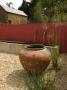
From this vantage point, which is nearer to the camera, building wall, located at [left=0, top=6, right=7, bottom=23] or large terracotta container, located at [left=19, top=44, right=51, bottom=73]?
large terracotta container, located at [left=19, top=44, right=51, bottom=73]

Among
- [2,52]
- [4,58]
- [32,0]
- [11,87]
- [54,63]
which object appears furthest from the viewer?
[32,0]

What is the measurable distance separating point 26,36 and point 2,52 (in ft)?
5.52

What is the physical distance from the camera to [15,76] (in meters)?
8.15

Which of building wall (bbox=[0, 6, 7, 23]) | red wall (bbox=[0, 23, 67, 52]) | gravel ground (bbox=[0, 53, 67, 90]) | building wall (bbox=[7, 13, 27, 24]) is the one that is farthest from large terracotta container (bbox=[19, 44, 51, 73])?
building wall (bbox=[7, 13, 27, 24])

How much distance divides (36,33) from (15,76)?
5.86m

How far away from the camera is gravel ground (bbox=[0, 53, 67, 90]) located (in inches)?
276

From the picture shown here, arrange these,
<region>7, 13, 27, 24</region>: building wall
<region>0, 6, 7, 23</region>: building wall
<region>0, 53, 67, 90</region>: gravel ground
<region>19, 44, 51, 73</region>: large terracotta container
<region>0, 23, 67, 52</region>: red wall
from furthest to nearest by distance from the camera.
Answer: <region>7, 13, 27, 24</region>: building wall < <region>0, 6, 7, 23</region>: building wall < <region>0, 23, 67, 52</region>: red wall < <region>19, 44, 51, 73</region>: large terracotta container < <region>0, 53, 67, 90</region>: gravel ground

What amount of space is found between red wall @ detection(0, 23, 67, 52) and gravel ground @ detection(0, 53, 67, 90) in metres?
2.31

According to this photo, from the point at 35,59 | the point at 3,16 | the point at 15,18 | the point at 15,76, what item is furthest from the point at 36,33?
the point at 15,18

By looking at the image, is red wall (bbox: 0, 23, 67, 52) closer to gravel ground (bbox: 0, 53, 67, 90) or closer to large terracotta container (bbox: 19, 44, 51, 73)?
gravel ground (bbox: 0, 53, 67, 90)

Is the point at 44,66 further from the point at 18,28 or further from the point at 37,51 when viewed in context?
the point at 18,28

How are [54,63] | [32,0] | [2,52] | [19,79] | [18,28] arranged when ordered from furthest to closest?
[32,0]
[18,28]
[2,52]
[54,63]
[19,79]

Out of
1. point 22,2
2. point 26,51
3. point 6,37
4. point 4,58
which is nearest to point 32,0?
point 22,2

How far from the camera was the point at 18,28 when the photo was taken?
14492mm
